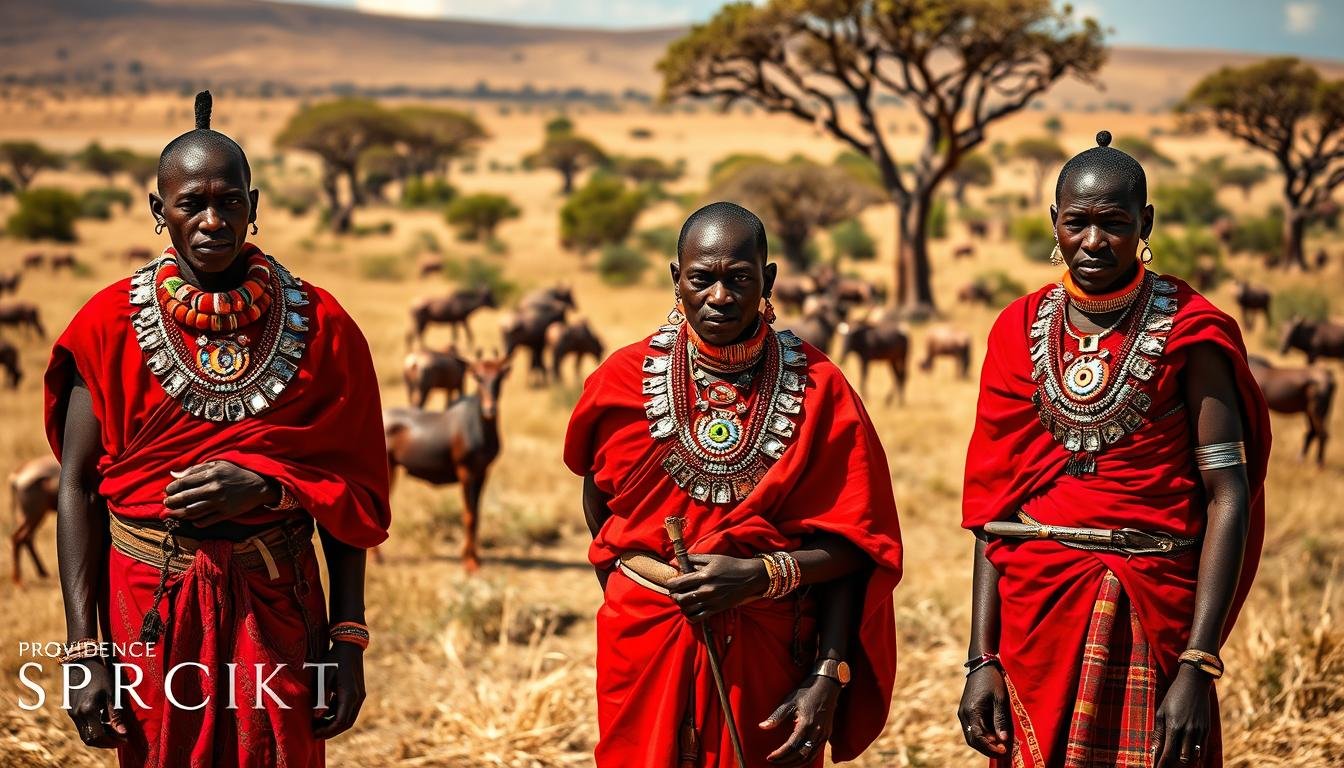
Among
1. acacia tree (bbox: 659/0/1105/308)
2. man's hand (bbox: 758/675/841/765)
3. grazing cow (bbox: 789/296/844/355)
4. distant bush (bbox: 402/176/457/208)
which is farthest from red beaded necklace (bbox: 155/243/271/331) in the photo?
distant bush (bbox: 402/176/457/208)

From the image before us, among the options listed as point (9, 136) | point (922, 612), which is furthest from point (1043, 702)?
point (9, 136)

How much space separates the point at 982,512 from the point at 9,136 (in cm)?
8166

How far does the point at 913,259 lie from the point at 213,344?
1963cm

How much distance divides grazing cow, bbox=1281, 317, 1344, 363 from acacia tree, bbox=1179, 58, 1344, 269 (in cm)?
1336

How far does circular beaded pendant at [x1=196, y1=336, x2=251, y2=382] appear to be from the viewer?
10.2ft

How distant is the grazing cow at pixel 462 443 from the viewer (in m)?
8.73

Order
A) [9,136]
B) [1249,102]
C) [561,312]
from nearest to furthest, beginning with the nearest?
[561,312], [1249,102], [9,136]

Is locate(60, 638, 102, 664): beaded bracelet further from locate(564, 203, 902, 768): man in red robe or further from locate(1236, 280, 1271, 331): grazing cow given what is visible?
locate(1236, 280, 1271, 331): grazing cow

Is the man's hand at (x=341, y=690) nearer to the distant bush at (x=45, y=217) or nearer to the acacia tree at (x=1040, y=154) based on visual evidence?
the distant bush at (x=45, y=217)

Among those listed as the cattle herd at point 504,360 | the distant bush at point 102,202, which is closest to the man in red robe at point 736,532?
the cattle herd at point 504,360

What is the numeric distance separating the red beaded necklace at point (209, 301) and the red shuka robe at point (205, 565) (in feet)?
0.20

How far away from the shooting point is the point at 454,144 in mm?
47312

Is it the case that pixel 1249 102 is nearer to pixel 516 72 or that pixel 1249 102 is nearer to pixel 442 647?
pixel 442 647

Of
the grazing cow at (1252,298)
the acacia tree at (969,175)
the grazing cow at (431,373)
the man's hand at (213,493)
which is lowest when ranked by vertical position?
the grazing cow at (431,373)
